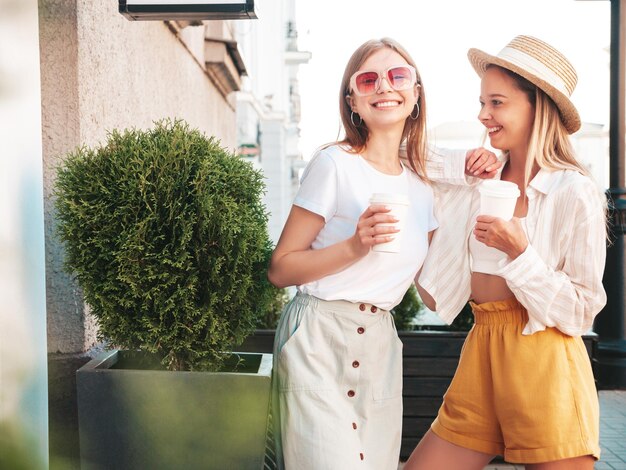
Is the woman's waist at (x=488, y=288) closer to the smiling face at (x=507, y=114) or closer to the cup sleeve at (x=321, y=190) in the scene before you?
the smiling face at (x=507, y=114)

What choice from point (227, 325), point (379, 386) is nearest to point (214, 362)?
point (227, 325)

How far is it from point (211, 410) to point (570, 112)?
4.92 feet

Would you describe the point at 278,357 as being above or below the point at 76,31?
below

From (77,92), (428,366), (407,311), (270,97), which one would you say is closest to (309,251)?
(77,92)

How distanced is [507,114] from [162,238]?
1.20 m

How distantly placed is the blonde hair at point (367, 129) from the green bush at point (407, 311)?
182 cm

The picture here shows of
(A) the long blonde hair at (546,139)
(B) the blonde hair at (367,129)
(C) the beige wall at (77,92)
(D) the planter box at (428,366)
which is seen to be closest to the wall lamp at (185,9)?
(C) the beige wall at (77,92)

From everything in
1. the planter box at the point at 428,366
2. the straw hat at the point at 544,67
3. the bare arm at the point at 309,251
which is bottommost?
the planter box at the point at 428,366

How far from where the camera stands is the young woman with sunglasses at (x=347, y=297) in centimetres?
196

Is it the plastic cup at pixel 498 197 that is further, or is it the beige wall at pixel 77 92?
the beige wall at pixel 77 92

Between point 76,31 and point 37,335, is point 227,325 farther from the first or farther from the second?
point 76,31

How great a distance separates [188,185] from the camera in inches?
77.2

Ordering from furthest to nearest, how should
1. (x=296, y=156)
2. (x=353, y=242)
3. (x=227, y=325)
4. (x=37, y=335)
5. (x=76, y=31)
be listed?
(x=296, y=156) → (x=76, y=31) → (x=37, y=335) → (x=227, y=325) → (x=353, y=242)

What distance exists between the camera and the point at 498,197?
6.32 feet
